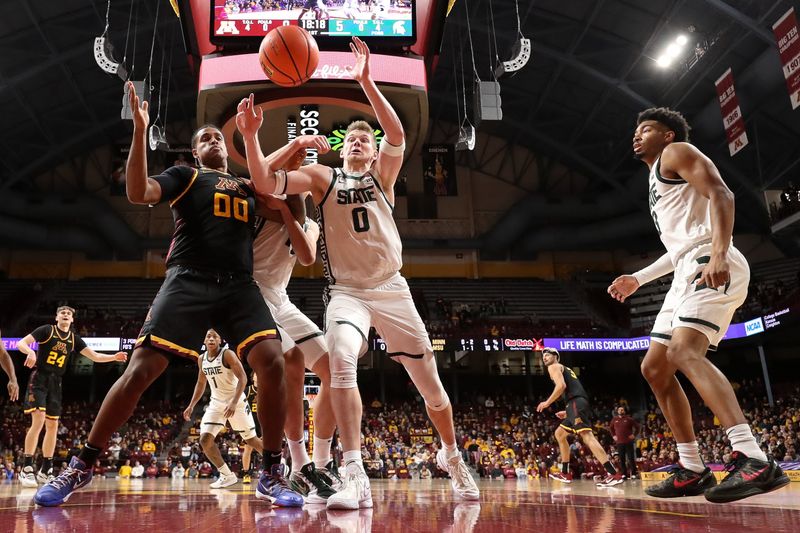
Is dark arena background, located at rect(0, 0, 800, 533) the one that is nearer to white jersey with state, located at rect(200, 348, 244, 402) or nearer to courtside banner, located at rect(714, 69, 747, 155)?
courtside banner, located at rect(714, 69, 747, 155)

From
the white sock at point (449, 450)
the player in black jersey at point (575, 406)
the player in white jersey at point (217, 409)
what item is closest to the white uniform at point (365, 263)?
the white sock at point (449, 450)

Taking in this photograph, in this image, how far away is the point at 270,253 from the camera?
458cm

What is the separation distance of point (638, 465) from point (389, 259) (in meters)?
15.1

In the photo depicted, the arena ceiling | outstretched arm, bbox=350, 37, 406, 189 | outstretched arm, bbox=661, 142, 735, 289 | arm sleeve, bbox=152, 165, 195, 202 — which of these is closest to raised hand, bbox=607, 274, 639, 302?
outstretched arm, bbox=661, 142, 735, 289

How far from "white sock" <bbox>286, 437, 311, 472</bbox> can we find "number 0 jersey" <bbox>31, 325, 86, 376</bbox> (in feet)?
14.7

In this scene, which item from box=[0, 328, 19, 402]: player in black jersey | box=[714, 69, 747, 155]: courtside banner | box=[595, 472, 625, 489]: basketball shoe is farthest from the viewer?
box=[714, 69, 747, 155]: courtside banner

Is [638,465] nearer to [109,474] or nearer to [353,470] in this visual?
[109,474]

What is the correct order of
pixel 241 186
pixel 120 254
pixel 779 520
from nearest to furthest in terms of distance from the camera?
1. pixel 779 520
2. pixel 241 186
3. pixel 120 254

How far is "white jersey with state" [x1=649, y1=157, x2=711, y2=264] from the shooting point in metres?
3.58

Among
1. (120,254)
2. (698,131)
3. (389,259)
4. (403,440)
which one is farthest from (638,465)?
(120,254)

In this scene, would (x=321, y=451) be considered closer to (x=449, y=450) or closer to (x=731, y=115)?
(x=449, y=450)

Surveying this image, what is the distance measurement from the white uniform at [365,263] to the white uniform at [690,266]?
150cm

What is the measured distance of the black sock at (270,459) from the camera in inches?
139

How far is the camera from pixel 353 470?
11.2ft
